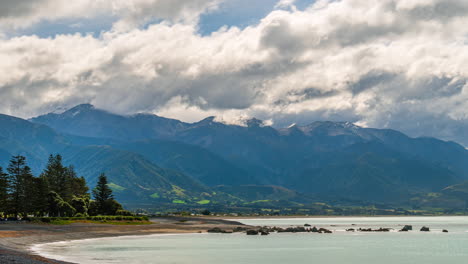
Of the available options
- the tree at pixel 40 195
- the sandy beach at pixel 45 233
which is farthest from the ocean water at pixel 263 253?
the tree at pixel 40 195

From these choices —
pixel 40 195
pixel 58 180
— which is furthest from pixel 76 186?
pixel 40 195

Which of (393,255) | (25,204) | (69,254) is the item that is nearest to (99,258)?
(69,254)

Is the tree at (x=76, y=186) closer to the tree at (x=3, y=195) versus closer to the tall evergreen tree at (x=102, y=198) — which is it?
the tall evergreen tree at (x=102, y=198)

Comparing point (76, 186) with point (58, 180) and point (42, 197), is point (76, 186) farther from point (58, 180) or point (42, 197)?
point (42, 197)

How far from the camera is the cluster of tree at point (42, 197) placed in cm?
13400

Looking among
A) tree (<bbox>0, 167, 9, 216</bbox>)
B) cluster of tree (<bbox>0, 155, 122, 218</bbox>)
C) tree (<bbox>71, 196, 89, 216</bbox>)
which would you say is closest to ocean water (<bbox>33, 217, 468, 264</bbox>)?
tree (<bbox>0, 167, 9, 216</bbox>)

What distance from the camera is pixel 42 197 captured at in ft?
454

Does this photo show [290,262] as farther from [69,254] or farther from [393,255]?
[69,254]

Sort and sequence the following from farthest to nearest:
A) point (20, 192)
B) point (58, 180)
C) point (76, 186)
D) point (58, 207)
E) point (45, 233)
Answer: point (76, 186) → point (58, 180) → point (58, 207) → point (20, 192) → point (45, 233)

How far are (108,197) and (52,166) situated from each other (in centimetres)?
1943

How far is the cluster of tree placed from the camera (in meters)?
134

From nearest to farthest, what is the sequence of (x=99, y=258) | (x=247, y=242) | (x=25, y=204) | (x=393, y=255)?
(x=99, y=258), (x=393, y=255), (x=247, y=242), (x=25, y=204)

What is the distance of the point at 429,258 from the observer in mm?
79875

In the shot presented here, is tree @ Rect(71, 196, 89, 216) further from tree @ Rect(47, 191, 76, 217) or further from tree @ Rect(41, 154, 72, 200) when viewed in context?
tree @ Rect(47, 191, 76, 217)
